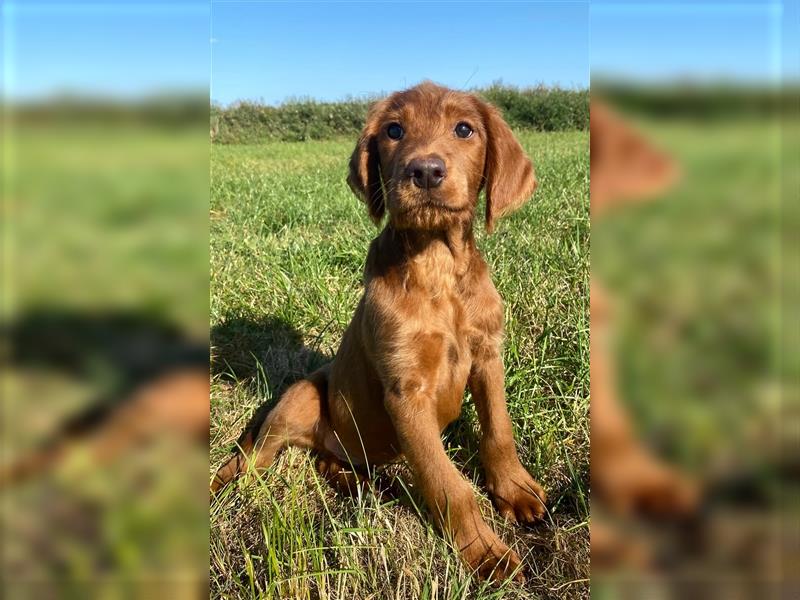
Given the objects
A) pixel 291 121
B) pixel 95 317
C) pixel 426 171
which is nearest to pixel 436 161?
pixel 426 171

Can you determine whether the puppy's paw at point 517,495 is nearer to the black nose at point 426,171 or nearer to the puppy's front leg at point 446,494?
the puppy's front leg at point 446,494

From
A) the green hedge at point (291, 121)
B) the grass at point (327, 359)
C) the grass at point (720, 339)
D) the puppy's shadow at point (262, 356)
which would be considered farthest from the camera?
the green hedge at point (291, 121)

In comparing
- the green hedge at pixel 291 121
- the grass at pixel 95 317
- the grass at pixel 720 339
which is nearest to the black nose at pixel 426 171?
the grass at pixel 95 317

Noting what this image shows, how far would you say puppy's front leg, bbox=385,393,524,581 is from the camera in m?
2.36

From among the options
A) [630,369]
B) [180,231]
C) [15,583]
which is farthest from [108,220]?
[630,369]

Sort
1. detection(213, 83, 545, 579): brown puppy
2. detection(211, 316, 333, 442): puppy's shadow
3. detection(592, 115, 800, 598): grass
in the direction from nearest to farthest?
detection(592, 115, 800, 598): grass → detection(213, 83, 545, 579): brown puppy → detection(211, 316, 333, 442): puppy's shadow

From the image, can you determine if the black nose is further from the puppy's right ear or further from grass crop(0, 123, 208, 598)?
grass crop(0, 123, 208, 598)

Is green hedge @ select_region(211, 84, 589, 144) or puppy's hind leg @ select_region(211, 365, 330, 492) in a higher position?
green hedge @ select_region(211, 84, 589, 144)

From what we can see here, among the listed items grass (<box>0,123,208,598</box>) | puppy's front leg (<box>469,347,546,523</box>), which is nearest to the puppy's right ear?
puppy's front leg (<box>469,347,546,523</box>)

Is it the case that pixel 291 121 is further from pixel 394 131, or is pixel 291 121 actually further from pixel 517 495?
pixel 517 495

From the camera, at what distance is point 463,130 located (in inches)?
110

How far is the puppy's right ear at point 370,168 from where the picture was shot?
2.93 m

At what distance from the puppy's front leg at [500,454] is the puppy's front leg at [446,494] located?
11.7 inches

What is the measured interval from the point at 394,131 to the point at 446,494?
5.52 ft
